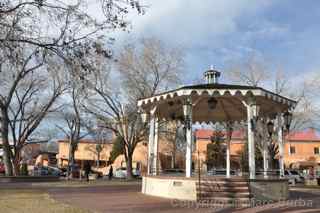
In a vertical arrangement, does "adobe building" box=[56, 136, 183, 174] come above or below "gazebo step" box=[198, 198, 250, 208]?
above

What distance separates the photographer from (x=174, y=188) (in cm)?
1667

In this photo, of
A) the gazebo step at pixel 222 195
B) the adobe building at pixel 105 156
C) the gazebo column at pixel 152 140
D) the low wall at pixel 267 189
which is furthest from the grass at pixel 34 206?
the adobe building at pixel 105 156

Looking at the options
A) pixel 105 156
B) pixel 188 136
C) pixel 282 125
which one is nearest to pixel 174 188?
pixel 188 136

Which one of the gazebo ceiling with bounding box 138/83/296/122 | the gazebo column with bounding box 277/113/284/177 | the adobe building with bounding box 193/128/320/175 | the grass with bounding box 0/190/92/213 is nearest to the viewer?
the grass with bounding box 0/190/92/213

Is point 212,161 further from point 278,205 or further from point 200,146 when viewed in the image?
point 278,205

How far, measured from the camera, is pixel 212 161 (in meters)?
60.6

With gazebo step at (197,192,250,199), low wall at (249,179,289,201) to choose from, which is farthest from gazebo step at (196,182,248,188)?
low wall at (249,179,289,201)

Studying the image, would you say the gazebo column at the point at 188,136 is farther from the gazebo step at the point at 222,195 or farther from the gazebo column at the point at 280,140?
the gazebo column at the point at 280,140

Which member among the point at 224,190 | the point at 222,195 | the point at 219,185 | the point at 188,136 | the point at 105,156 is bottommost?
the point at 222,195

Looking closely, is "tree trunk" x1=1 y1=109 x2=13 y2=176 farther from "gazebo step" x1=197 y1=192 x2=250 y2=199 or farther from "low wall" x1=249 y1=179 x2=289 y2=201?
"low wall" x1=249 y1=179 x2=289 y2=201

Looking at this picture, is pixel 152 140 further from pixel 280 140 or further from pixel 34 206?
pixel 34 206

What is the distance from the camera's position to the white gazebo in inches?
663

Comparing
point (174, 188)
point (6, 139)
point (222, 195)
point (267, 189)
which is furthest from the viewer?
point (6, 139)

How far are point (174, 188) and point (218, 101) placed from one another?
5.69 meters
